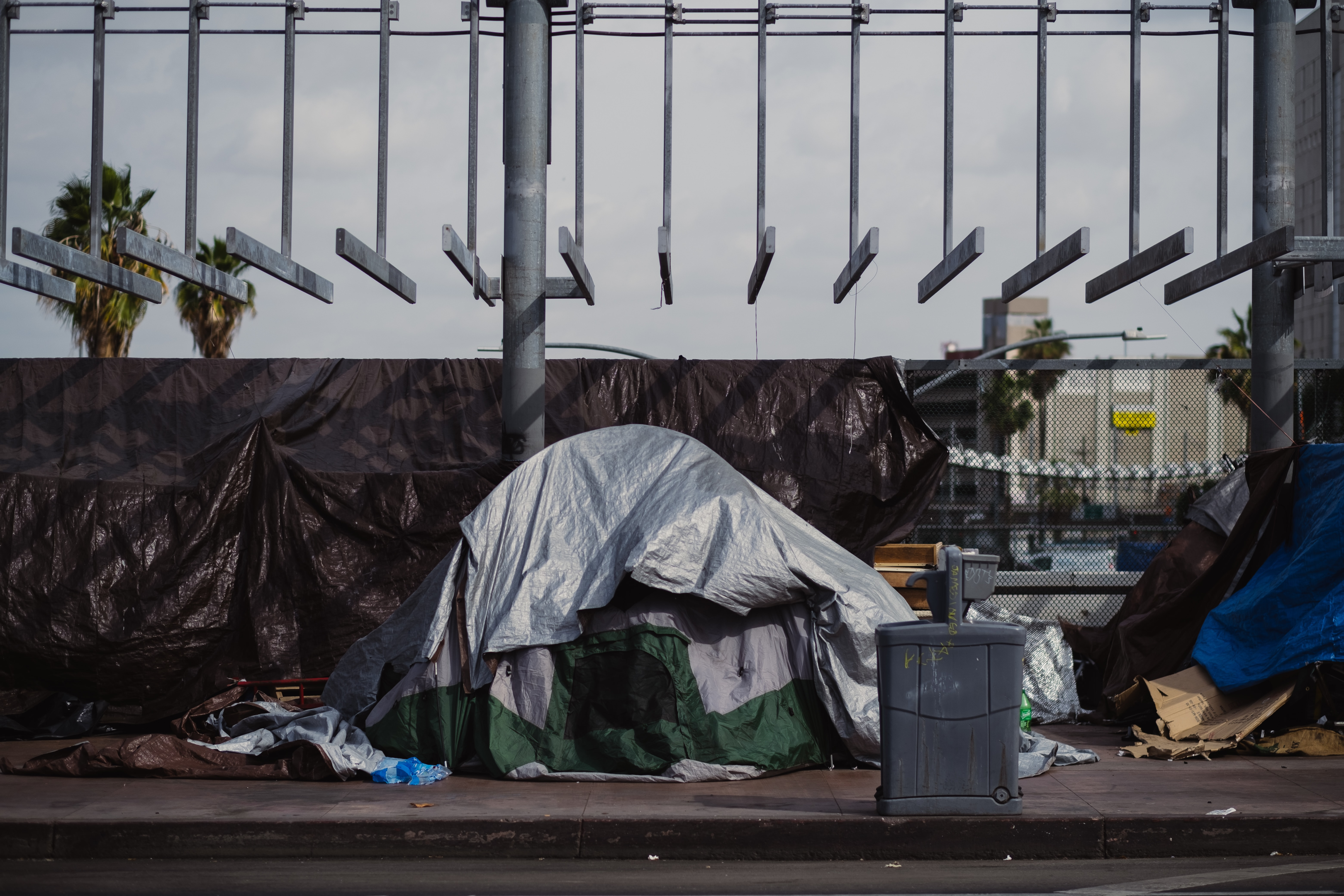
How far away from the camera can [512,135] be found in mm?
9844

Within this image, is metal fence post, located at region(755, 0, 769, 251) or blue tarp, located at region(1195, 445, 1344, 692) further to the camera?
metal fence post, located at region(755, 0, 769, 251)

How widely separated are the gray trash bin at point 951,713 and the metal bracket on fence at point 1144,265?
3188 millimetres

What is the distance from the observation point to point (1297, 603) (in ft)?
28.5

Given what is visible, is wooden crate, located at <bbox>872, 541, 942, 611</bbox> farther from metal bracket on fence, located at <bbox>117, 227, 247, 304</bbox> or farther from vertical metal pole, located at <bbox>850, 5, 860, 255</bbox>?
metal bracket on fence, located at <bbox>117, 227, 247, 304</bbox>

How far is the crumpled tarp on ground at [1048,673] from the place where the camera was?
949 cm

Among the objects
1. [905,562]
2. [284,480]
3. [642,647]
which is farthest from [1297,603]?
[284,480]

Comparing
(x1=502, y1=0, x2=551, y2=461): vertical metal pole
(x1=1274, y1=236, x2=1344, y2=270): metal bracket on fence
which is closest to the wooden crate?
(x1=502, y1=0, x2=551, y2=461): vertical metal pole

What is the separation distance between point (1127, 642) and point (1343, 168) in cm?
5689

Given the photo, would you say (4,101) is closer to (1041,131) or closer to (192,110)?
(192,110)

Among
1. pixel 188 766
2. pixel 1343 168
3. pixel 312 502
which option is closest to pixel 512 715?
pixel 188 766

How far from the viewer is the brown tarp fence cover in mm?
9164

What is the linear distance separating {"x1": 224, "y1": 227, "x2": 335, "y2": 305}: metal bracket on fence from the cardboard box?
7024 millimetres

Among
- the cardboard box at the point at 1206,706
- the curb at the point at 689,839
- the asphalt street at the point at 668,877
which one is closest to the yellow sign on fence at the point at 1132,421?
the cardboard box at the point at 1206,706

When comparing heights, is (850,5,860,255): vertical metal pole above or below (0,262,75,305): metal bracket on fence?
above
